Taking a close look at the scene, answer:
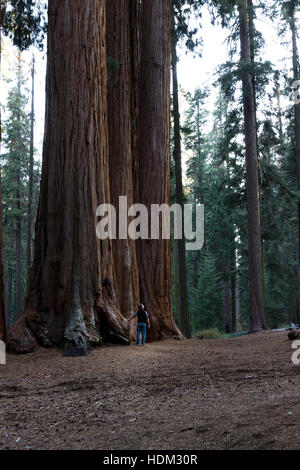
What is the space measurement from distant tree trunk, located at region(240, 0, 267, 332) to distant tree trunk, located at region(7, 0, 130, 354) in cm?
908

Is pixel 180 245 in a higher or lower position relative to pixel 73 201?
lower

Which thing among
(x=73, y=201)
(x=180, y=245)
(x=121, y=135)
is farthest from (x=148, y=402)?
(x=180, y=245)

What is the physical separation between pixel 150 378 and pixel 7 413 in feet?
6.78

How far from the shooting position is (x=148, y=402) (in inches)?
196

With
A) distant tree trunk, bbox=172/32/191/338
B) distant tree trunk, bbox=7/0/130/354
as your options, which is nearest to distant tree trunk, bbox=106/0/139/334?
distant tree trunk, bbox=7/0/130/354

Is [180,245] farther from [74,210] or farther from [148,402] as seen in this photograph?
[148,402]

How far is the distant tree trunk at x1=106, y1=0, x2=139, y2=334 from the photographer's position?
11.1m

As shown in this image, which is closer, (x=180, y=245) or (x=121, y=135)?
(x=121, y=135)

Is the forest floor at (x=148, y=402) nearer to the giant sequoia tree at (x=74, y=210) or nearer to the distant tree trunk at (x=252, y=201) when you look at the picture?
the giant sequoia tree at (x=74, y=210)

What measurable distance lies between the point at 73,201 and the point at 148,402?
511 cm

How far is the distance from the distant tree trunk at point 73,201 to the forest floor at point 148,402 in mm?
853

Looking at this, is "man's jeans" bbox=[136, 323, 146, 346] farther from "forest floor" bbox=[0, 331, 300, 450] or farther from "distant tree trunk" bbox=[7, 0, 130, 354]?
"forest floor" bbox=[0, 331, 300, 450]

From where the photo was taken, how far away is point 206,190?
4088cm

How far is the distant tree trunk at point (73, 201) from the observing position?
8.88 m
